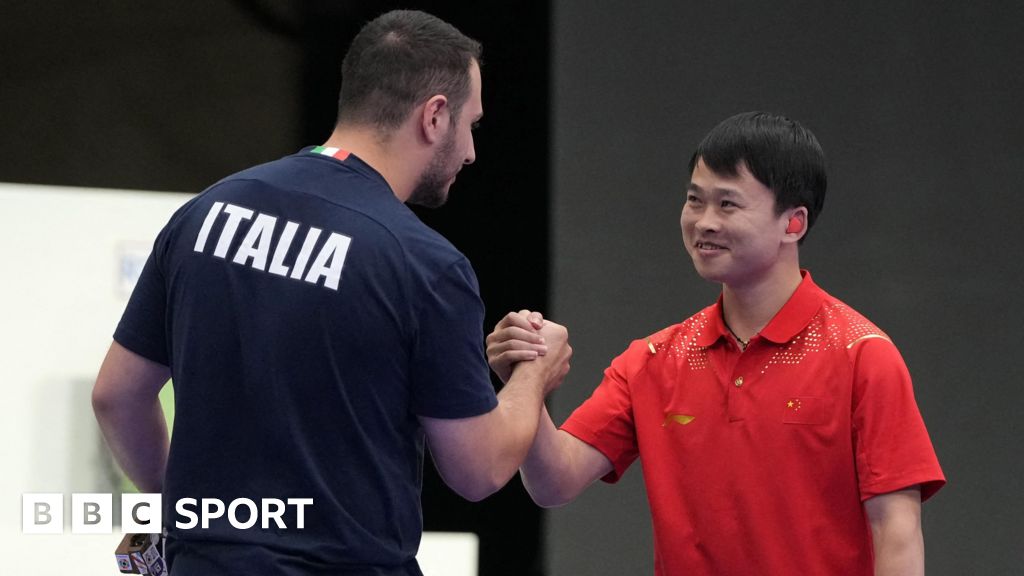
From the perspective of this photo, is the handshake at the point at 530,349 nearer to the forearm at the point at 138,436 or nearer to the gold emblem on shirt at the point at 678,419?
the gold emblem on shirt at the point at 678,419

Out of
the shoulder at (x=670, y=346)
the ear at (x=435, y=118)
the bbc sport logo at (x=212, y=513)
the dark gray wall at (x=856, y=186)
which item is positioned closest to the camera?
the bbc sport logo at (x=212, y=513)

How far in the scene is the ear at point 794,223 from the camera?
205 cm

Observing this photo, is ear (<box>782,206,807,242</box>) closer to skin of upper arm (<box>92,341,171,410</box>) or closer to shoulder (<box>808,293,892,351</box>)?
shoulder (<box>808,293,892,351</box>)

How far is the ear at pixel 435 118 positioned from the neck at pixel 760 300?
61 cm

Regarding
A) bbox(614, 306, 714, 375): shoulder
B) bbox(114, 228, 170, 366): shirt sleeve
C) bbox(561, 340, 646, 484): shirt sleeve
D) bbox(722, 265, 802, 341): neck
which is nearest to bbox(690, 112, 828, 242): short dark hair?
bbox(722, 265, 802, 341): neck

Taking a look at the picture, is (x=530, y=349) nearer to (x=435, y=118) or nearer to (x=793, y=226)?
(x=435, y=118)

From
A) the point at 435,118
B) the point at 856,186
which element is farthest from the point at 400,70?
the point at 856,186

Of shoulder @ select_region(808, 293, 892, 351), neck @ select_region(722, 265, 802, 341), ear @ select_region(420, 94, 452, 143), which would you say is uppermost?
ear @ select_region(420, 94, 452, 143)

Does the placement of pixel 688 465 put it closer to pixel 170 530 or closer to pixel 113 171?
pixel 170 530

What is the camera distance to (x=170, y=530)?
5.38 ft

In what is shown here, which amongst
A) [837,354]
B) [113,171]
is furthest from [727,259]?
[113,171]

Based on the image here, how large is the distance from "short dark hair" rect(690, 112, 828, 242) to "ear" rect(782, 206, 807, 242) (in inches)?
0.4

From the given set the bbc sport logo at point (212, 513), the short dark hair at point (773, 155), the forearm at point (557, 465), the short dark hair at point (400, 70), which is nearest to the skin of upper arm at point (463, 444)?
the bbc sport logo at point (212, 513)

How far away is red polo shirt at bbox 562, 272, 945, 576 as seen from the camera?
187 cm
